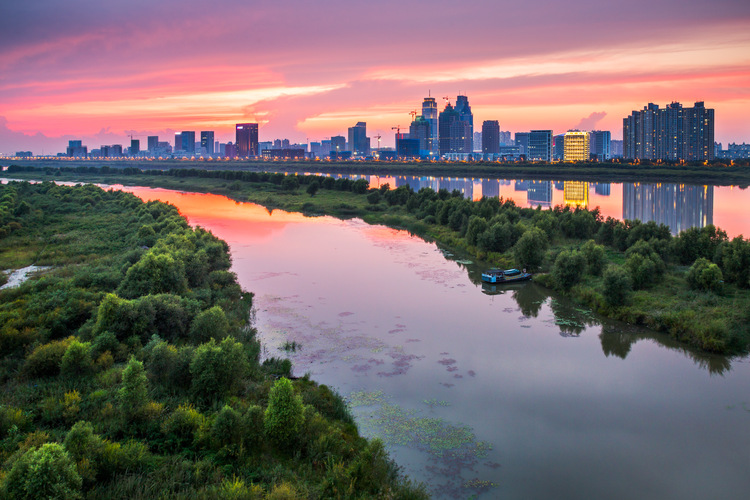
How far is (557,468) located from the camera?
1376cm

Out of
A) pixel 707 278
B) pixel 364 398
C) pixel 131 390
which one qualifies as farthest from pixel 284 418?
pixel 707 278

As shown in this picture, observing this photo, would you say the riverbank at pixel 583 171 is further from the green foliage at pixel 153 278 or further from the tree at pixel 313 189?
the green foliage at pixel 153 278

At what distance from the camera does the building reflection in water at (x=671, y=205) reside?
53.6 meters

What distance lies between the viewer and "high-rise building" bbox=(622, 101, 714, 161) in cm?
18162

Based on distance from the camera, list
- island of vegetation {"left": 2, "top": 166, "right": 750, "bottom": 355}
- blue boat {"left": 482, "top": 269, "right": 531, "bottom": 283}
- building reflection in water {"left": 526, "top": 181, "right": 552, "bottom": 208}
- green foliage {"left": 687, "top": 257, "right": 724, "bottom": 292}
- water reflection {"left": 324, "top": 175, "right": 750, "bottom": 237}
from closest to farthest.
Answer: island of vegetation {"left": 2, "top": 166, "right": 750, "bottom": 355}
green foliage {"left": 687, "top": 257, "right": 724, "bottom": 292}
blue boat {"left": 482, "top": 269, "right": 531, "bottom": 283}
water reflection {"left": 324, "top": 175, "right": 750, "bottom": 237}
building reflection in water {"left": 526, "top": 181, "right": 552, "bottom": 208}

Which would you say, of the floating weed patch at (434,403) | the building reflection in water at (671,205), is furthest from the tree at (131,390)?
the building reflection in water at (671,205)

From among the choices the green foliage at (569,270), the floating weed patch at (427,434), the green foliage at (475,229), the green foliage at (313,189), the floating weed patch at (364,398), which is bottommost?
the floating weed patch at (427,434)

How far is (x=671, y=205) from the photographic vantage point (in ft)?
219

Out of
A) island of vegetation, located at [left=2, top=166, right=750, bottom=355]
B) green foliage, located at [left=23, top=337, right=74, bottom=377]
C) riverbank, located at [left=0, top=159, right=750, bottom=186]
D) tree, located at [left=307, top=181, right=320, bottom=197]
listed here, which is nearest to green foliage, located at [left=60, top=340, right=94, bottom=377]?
green foliage, located at [left=23, top=337, right=74, bottom=377]

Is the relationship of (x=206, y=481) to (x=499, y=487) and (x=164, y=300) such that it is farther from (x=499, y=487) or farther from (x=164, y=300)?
(x=164, y=300)

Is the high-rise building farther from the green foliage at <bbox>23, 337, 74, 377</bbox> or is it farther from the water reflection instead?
the green foliage at <bbox>23, 337, 74, 377</bbox>

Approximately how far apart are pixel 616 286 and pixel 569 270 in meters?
3.96

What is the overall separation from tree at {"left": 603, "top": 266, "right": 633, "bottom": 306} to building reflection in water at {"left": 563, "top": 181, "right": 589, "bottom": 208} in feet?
141

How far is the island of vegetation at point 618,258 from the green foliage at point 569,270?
5 cm
